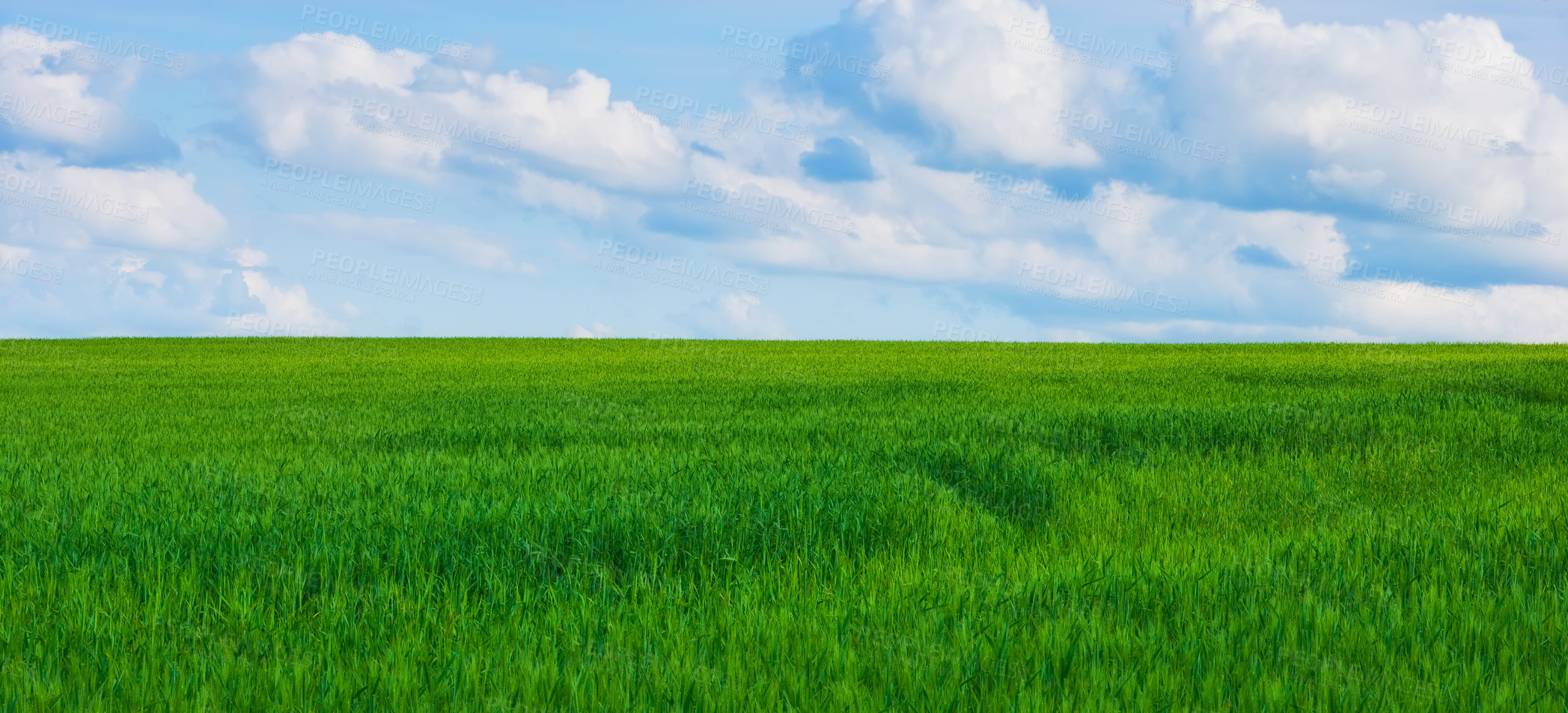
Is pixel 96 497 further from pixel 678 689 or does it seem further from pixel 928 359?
pixel 928 359

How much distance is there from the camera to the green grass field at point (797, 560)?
3924 millimetres

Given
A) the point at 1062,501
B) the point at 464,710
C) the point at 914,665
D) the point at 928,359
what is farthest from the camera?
the point at 928,359

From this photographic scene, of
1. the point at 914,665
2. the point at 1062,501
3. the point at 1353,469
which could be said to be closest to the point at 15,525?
the point at 914,665

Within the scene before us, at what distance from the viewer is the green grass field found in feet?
12.9

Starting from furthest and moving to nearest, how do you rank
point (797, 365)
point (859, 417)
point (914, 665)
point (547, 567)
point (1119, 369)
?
point (797, 365), point (1119, 369), point (859, 417), point (547, 567), point (914, 665)

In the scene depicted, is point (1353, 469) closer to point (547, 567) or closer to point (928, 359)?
point (547, 567)

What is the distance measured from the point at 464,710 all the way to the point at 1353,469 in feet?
31.9

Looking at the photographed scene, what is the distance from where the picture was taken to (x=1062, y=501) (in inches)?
330

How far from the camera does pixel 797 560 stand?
615 cm

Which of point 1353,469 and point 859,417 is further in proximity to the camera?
point 859,417

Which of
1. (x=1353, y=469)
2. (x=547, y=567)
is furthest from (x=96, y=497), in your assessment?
(x=1353, y=469)

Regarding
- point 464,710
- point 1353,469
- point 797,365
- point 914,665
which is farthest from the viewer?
point 797,365

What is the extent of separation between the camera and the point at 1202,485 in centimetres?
897

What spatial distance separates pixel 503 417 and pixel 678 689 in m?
10.5
